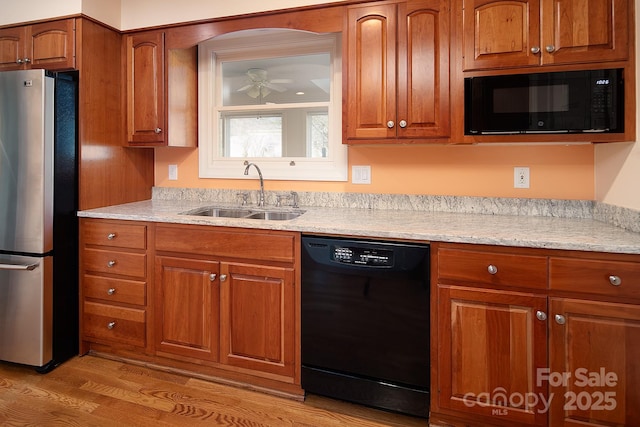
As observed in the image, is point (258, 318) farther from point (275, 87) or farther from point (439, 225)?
point (275, 87)

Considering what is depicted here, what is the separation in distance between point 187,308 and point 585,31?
2425mm

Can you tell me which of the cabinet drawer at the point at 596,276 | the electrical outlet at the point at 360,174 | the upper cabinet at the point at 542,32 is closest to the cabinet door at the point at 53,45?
the electrical outlet at the point at 360,174

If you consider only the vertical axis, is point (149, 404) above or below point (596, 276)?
below

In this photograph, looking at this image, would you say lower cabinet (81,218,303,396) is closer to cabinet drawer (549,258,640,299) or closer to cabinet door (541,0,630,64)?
cabinet drawer (549,258,640,299)

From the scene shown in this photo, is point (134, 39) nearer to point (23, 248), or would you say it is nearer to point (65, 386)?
point (23, 248)

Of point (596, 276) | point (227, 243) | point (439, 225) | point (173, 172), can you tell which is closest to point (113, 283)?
point (227, 243)

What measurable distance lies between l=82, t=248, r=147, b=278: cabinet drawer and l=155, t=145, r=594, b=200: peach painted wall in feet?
3.29

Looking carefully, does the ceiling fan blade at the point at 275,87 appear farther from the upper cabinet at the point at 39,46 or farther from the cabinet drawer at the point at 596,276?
the cabinet drawer at the point at 596,276

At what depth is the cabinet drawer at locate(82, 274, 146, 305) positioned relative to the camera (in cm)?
219

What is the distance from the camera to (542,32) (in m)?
1.74

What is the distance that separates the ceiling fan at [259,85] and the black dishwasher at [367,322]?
4.36 feet

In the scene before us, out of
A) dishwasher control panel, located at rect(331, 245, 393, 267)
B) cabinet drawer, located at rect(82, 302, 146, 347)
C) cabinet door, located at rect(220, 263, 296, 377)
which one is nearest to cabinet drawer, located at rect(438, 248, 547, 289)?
dishwasher control panel, located at rect(331, 245, 393, 267)

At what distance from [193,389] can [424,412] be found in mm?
1226

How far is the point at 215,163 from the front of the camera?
275 cm
